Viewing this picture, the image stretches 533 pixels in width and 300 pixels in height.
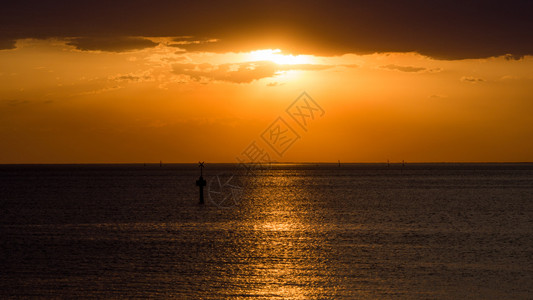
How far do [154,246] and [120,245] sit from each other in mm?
2582

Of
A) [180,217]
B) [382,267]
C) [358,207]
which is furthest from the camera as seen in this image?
[358,207]

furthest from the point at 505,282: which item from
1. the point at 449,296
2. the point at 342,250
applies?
the point at 342,250

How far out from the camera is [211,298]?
28969mm

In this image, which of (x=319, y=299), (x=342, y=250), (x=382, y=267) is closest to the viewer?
(x=319, y=299)

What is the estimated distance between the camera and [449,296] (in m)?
29.1

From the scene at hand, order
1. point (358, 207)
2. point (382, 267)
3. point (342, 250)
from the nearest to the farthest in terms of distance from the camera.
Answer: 1. point (382, 267)
2. point (342, 250)
3. point (358, 207)

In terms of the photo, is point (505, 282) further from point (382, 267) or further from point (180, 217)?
point (180, 217)

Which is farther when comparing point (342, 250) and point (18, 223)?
point (18, 223)

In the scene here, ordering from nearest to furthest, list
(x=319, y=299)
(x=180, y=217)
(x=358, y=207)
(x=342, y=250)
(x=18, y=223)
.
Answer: (x=319, y=299), (x=342, y=250), (x=18, y=223), (x=180, y=217), (x=358, y=207)

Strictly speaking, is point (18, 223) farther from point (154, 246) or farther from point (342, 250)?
point (342, 250)

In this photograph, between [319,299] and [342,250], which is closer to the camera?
[319,299]

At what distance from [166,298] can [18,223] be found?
133ft

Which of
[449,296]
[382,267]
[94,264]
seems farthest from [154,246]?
[449,296]

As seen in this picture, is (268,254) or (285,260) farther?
(268,254)
